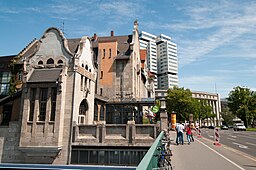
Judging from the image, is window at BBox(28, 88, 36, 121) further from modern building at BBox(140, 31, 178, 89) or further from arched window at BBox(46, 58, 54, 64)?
modern building at BBox(140, 31, 178, 89)

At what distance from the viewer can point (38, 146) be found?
18.2 m

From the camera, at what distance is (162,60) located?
158500 millimetres

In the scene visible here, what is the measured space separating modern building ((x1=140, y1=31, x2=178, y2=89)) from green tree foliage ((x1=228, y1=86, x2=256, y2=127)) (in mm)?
78243

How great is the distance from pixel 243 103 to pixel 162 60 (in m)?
96.6

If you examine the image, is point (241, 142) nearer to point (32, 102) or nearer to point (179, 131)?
point (179, 131)

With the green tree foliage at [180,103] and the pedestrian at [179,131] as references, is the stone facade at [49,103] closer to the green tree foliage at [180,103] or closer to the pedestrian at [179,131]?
the pedestrian at [179,131]

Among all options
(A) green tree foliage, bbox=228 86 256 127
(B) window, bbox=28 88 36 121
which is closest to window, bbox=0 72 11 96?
(B) window, bbox=28 88 36 121

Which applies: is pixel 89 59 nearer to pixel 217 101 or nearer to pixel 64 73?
pixel 64 73

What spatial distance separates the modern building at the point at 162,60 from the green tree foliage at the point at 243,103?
257 ft

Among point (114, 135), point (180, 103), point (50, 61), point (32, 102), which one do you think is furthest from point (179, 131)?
point (180, 103)

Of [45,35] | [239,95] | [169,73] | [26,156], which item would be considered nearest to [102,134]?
[26,156]

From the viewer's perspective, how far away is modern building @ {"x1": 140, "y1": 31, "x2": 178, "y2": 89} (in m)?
152

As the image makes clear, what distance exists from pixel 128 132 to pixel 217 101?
12513cm

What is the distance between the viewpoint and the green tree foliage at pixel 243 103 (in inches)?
2517
